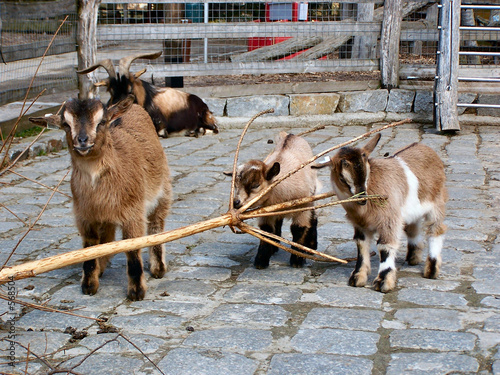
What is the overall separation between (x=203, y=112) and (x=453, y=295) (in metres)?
6.94

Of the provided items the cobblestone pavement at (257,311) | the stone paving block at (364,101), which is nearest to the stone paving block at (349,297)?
the cobblestone pavement at (257,311)

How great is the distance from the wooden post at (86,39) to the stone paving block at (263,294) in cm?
666

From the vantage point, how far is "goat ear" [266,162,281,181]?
4.93 meters

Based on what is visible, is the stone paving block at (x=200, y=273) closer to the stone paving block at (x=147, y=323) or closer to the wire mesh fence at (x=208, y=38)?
the stone paving block at (x=147, y=323)

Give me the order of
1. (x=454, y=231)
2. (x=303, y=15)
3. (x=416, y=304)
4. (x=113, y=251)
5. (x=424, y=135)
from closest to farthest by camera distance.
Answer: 1. (x=113, y=251)
2. (x=416, y=304)
3. (x=454, y=231)
4. (x=424, y=135)
5. (x=303, y=15)

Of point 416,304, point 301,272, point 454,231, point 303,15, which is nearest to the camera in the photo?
point 416,304

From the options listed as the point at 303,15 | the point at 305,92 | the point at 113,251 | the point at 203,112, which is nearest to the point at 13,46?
the point at 203,112

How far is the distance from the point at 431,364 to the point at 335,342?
55 cm

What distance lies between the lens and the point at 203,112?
35.6 ft

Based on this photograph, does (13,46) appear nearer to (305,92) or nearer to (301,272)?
(305,92)

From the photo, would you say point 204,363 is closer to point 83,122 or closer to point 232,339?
point 232,339

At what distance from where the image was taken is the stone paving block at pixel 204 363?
345cm

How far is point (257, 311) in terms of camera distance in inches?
168

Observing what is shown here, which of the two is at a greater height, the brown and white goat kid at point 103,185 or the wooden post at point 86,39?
the wooden post at point 86,39
